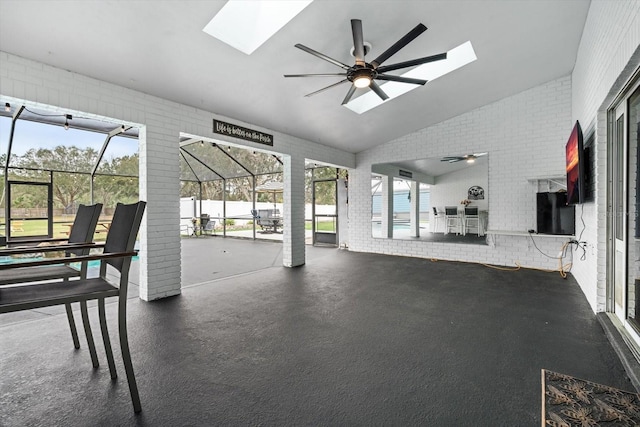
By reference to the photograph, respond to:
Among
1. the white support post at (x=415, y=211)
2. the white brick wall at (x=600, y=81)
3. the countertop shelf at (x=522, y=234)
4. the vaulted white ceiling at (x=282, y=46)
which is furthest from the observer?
the white support post at (x=415, y=211)

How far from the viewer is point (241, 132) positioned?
4.98 m

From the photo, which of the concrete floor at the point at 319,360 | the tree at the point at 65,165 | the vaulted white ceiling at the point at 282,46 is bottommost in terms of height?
the concrete floor at the point at 319,360

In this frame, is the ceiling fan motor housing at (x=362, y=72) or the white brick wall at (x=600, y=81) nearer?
the white brick wall at (x=600, y=81)

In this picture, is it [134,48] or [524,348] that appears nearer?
[524,348]

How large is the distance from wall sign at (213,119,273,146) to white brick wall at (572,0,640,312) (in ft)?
14.8

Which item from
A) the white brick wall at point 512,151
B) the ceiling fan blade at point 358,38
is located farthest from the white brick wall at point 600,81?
the ceiling fan blade at point 358,38

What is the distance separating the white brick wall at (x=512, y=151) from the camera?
5500 millimetres

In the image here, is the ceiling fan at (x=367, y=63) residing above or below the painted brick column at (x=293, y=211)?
above

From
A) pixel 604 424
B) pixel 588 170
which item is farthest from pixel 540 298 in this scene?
pixel 604 424

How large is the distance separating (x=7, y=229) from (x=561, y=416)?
10.6 metres

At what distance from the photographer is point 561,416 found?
1.69m

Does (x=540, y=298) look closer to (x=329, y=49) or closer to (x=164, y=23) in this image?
(x=329, y=49)

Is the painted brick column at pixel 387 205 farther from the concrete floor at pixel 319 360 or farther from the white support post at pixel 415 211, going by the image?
the concrete floor at pixel 319 360

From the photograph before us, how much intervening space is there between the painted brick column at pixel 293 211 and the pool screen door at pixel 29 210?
6.99 meters
